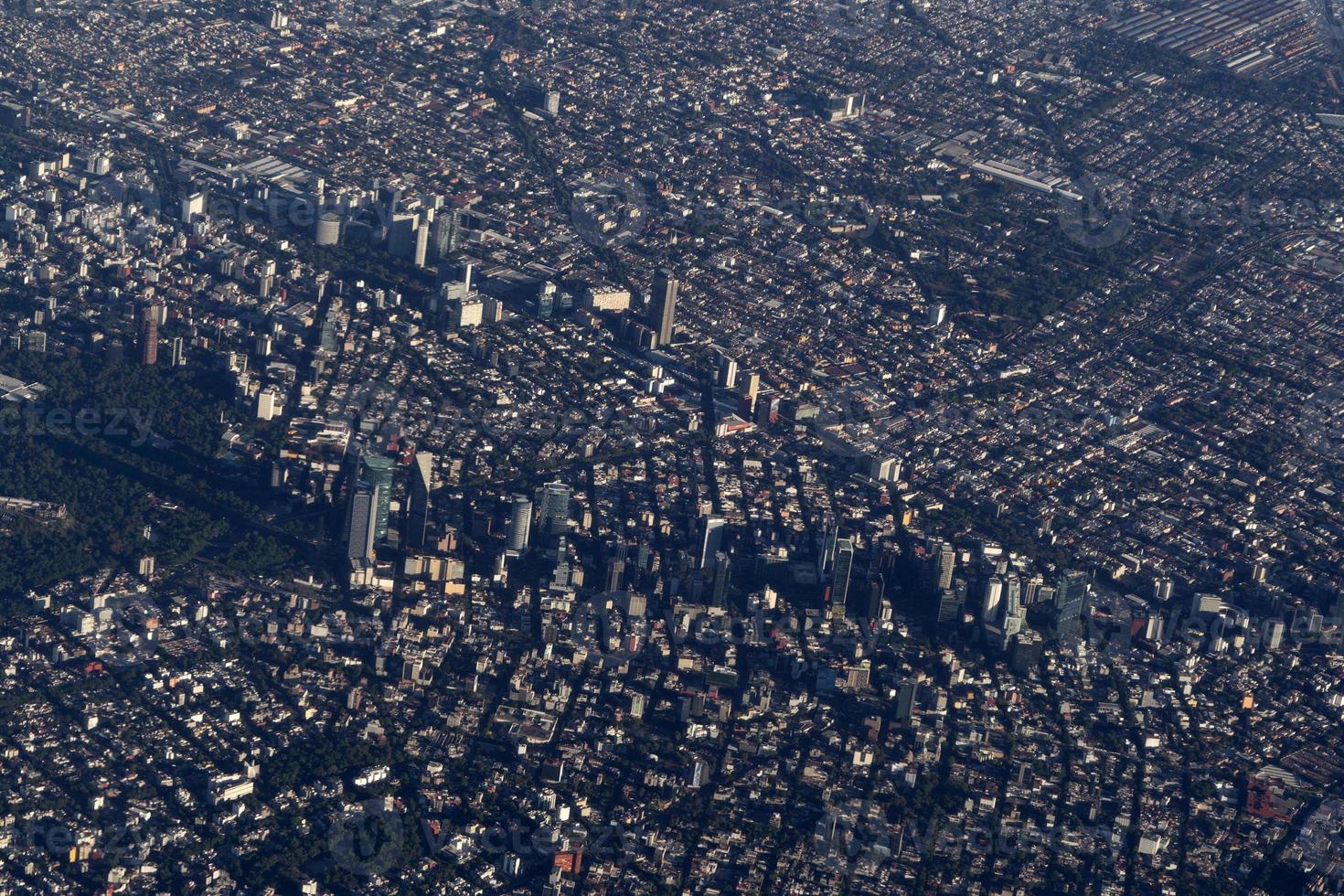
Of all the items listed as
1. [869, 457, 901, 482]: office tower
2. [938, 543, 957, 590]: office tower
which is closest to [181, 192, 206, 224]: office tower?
[869, 457, 901, 482]: office tower

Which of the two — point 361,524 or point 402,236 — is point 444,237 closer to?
point 402,236

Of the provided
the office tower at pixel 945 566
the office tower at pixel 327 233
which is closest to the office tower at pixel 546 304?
the office tower at pixel 327 233

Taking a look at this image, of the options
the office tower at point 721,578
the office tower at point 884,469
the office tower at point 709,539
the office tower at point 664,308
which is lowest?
the office tower at point 721,578

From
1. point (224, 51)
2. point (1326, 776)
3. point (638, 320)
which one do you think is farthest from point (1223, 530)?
point (224, 51)

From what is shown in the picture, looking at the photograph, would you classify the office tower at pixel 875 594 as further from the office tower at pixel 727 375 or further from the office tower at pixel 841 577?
the office tower at pixel 727 375

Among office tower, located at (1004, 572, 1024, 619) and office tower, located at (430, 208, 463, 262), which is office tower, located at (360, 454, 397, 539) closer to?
office tower, located at (430, 208, 463, 262)
